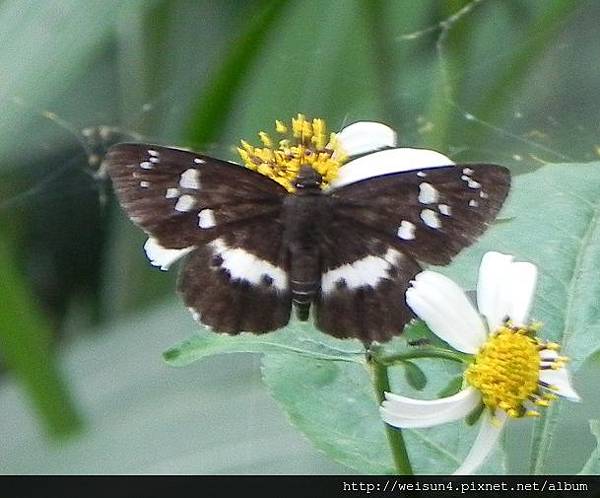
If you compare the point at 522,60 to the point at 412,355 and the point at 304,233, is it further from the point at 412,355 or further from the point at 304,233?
the point at 412,355

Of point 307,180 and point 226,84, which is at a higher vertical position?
point 307,180

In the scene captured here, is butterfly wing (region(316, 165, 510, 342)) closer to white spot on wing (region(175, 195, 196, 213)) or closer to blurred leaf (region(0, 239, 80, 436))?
white spot on wing (region(175, 195, 196, 213))

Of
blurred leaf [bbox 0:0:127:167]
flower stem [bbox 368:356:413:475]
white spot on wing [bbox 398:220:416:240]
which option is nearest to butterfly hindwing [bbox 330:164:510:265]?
white spot on wing [bbox 398:220:416:240]

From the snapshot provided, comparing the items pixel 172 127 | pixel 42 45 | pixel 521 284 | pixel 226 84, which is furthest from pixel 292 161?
pixel 172 127

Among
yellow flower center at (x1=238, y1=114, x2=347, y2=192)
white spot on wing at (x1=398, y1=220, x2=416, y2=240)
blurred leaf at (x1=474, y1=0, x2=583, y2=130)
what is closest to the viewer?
white spot on wing at (x1=398, y1=220, x2=416, y2=240)

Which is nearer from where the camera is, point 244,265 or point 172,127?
point 244,265
